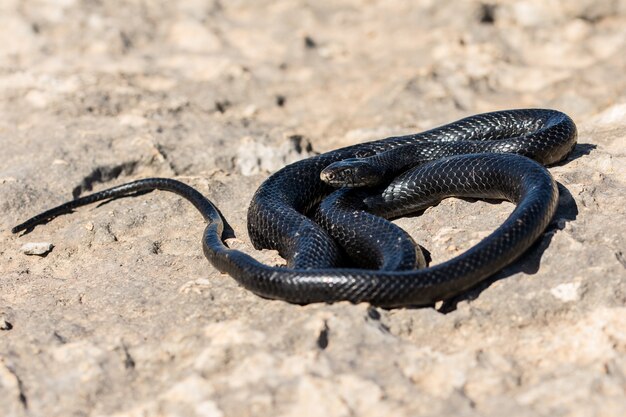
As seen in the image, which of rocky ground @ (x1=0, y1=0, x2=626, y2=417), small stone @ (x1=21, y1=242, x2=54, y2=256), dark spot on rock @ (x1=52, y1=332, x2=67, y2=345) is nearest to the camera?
rocky ground @ (x1=0, y1=0, x2=626, y2=417)

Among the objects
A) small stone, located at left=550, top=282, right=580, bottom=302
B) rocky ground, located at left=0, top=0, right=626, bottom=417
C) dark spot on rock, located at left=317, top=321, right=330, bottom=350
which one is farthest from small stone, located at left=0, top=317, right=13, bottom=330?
small stone, located at left=550, top=282, right=580, bottom=302

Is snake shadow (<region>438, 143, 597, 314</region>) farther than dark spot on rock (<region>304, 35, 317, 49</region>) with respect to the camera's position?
No

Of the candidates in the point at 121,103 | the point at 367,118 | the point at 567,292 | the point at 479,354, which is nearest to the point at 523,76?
the point at 367,118

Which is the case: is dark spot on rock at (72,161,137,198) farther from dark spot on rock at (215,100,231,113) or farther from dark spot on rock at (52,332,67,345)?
dark spot on rock at (52,332,67,345)

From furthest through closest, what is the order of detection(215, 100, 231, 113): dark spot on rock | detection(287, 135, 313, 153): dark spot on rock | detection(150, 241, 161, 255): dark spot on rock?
detection(215, 100, 231, 113): dark spot on rock, detection(287, 135, 313, 153): dark spot on rock, detection(150, 241, 161, 255): dark spot on rock

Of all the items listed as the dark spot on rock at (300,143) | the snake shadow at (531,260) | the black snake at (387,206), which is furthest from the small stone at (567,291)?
the dark spot on rock at (300,143)

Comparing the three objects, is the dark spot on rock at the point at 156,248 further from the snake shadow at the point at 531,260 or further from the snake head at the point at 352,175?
the snake shadow at the point at 531,260

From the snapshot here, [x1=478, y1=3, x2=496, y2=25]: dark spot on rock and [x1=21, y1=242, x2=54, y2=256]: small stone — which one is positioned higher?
[x1=478, y1=3, x2=496, y2=25]: dark spot on rock
